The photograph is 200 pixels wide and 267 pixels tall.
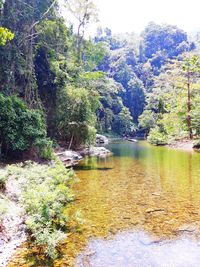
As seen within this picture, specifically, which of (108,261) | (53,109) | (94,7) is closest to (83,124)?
(53,109)

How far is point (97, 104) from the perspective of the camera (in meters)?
29.5

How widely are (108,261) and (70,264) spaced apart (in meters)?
0.75

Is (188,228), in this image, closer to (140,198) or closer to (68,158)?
(140,198)

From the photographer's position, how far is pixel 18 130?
16547 mm

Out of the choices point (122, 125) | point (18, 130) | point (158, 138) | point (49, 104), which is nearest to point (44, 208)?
point (18, 130)

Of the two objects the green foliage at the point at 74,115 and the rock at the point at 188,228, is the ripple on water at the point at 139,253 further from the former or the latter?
the green foliage at the point at 74,115

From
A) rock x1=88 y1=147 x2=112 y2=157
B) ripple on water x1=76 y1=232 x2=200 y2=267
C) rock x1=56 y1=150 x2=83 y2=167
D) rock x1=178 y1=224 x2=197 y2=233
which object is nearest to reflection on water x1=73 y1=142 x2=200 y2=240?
rock x1=178 y1=224 x2=197 y2=233

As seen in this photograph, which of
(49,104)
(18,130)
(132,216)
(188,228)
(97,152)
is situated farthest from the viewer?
(97,152)

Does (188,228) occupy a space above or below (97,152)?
below

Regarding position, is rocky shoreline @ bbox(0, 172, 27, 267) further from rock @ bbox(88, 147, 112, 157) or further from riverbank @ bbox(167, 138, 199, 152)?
riverbank @ bbox(167, 138, 199, 152)

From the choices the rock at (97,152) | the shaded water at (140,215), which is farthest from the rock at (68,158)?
the rock at (97,152)

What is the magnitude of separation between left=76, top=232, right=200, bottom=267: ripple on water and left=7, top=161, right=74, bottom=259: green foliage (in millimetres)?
760

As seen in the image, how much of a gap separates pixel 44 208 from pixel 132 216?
9.02ft

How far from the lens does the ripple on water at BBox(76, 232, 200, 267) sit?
18.6ft
